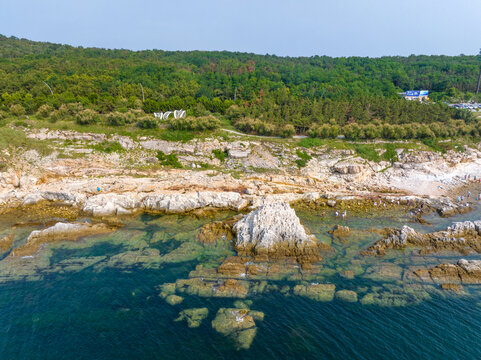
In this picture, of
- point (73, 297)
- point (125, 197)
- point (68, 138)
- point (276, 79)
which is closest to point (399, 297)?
point (73, 297)

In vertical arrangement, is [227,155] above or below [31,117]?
below

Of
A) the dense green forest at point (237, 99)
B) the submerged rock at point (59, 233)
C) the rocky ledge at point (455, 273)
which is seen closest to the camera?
the rocky ledge at point (455, 273)

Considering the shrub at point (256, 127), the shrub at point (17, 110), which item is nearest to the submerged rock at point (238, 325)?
the shrub at point (256, 127)

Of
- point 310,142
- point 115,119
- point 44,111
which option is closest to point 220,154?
point 310,142

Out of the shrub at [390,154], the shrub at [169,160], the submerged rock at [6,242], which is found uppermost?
the shrub at [390,154]

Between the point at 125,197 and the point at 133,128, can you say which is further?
the point at 133,128

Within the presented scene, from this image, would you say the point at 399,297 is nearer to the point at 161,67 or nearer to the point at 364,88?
the point at 364,88

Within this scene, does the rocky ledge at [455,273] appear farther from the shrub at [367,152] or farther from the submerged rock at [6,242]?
the submerged rock at [6,242]
